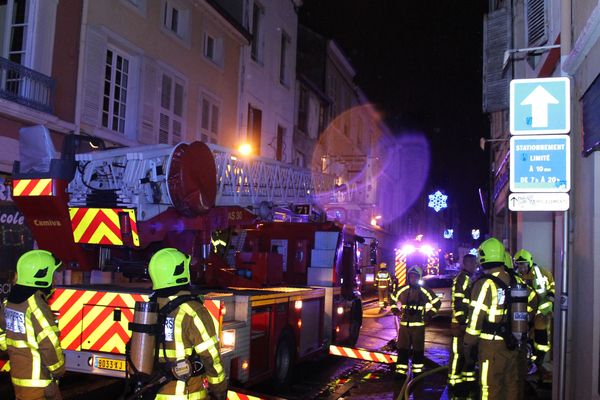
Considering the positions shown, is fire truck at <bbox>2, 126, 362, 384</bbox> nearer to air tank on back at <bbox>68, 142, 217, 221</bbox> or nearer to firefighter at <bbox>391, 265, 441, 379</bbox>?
air tank on back at <bbox>68, 142, 217, 221</bbox>

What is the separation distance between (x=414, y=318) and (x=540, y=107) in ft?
13.8

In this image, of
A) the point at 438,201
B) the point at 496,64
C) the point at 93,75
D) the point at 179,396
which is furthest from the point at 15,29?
the point at 438,201

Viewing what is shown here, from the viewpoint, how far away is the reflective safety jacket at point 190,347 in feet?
13.0

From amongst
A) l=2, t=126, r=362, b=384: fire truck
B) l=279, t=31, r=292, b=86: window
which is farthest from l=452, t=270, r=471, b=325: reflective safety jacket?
l=279, t=31, r=292, b=86: window

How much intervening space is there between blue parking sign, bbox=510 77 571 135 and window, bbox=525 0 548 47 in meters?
4.19

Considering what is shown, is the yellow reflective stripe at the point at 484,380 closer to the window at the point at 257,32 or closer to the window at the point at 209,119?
the window at the point at 209,119

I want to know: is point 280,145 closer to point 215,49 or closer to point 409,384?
Answer: point 215,49

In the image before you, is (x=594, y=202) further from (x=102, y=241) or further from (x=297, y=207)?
(x=297, y=207)

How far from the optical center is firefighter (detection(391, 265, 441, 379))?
29.1ft

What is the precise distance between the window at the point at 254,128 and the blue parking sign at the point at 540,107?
1402 centimetres

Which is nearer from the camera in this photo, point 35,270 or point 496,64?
point 35,270

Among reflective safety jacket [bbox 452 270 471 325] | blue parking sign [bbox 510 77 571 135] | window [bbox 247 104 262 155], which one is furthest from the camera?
window [bbox 247 104 262 155]

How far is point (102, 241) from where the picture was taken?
257 inches

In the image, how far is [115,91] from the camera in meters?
13.4
